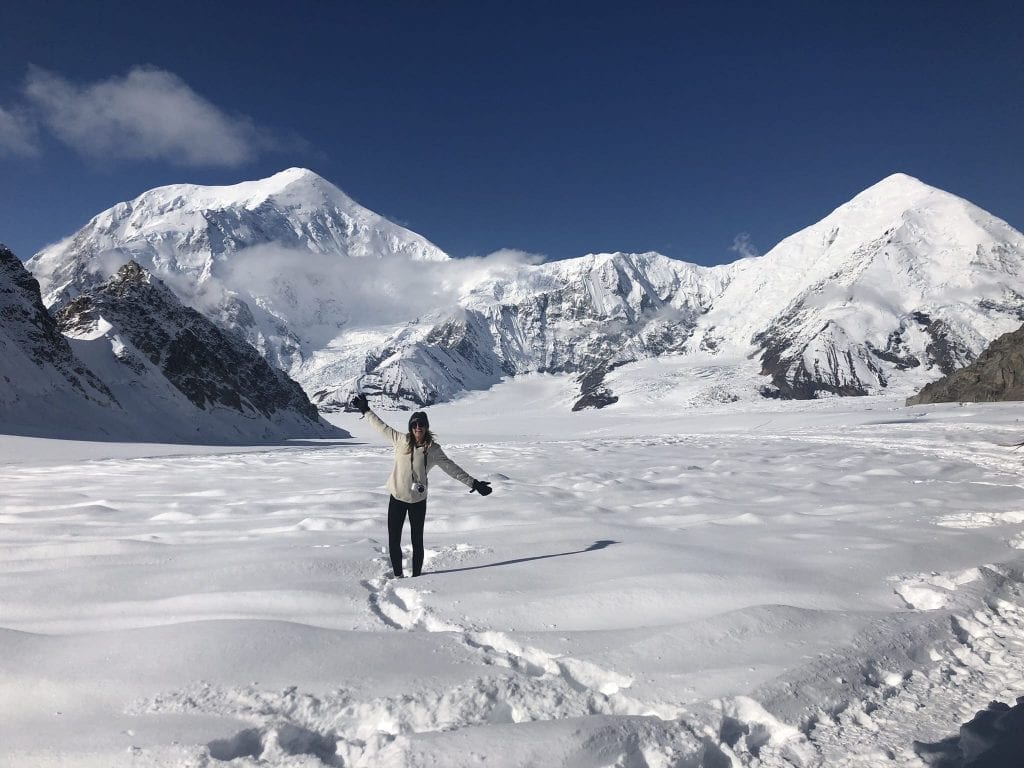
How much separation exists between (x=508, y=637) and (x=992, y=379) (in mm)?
66561

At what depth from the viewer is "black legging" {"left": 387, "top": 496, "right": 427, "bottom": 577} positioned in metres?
5.55

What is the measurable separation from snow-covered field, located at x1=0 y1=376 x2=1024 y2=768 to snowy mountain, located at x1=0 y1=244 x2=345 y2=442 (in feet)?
124

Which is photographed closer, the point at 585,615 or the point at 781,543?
the point at 585,615

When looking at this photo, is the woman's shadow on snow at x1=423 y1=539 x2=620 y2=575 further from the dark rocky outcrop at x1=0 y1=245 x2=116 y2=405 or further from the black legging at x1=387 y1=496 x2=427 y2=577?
the dark rocky outcrop at x1=0 y1=245 x2=116 y2=405

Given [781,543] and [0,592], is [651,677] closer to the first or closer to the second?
[781,543]

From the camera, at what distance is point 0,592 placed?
186 inches

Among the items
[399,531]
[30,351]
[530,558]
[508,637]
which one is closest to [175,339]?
[30,351]

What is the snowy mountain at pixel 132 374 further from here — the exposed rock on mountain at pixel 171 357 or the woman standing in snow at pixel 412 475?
the woman standing in snow at pixel 412 475

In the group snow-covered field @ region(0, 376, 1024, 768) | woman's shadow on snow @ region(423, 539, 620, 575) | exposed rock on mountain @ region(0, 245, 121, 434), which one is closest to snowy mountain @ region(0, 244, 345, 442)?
exposed rock on mountain @ region(0, 245, 121, 434)

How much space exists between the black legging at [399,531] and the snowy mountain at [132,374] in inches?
1514

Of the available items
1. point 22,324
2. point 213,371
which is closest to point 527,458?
point 22,324

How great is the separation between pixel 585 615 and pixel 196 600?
120 inches

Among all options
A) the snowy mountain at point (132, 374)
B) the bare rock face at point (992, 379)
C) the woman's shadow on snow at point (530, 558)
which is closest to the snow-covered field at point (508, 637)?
the woman's shadow on snow at point (530, 558)

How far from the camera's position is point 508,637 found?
13.4 feet
